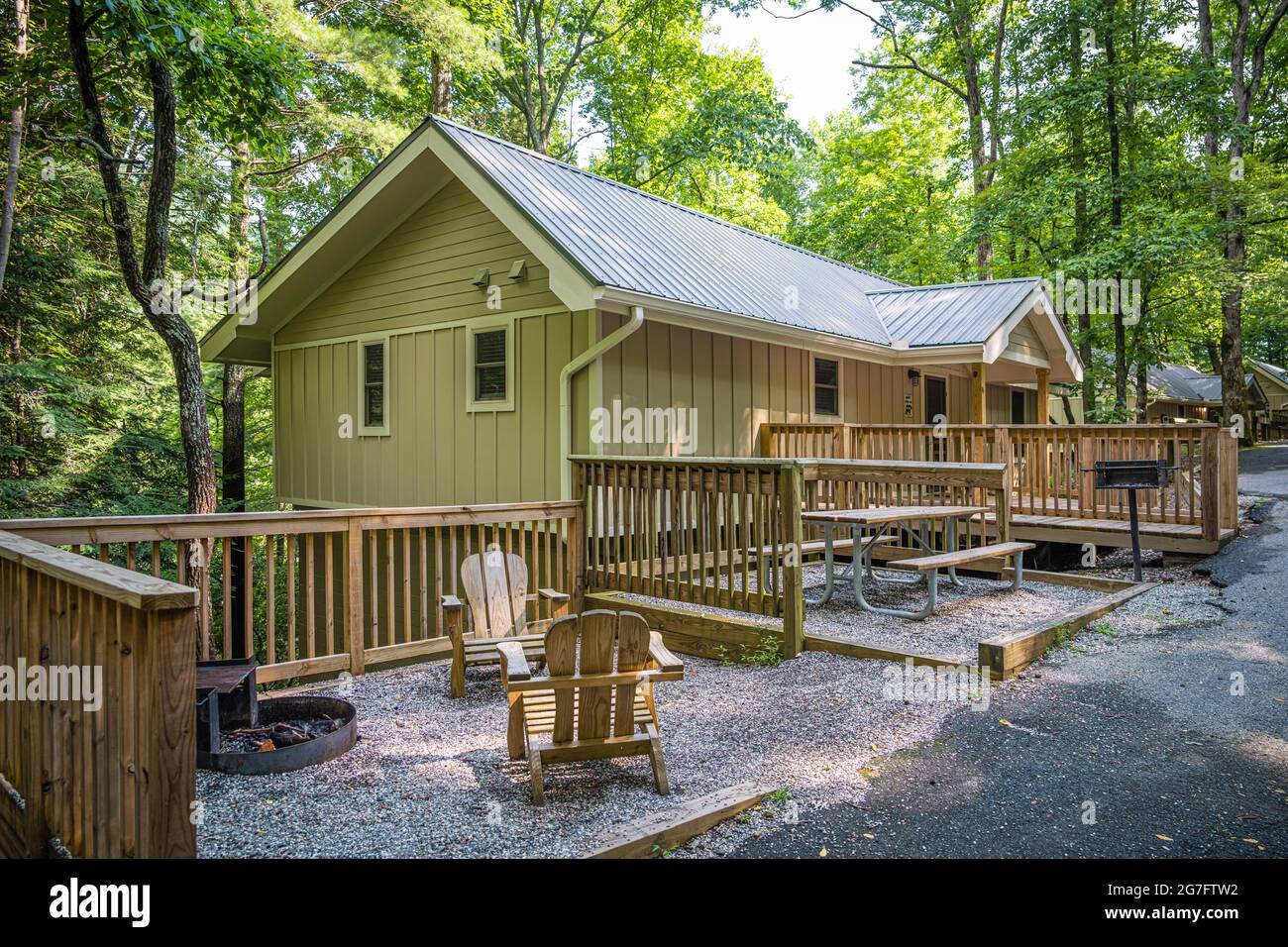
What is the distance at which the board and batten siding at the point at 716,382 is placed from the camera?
8.84 m

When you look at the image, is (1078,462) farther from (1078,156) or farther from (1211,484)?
(1078,156)

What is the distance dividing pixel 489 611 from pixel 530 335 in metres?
4.15

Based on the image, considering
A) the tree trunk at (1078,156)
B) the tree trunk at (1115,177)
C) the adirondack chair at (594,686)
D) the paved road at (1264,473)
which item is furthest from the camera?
the tree trunk at (1078,156)

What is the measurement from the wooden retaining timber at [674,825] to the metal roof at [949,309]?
32.0 ft

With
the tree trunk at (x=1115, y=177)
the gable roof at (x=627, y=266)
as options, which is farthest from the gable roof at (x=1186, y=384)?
the gable roof at (x=627, y=266)

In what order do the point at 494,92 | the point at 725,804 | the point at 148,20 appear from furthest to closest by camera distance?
1. the point at 494,92
2. the point at 148,20
3. the point at 725,804

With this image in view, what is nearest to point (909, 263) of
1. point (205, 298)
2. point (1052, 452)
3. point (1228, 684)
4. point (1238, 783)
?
point (1052, 452)

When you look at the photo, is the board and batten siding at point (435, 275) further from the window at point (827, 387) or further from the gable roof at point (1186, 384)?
the gable roof at point (1186, 384)

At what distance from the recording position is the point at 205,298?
52.3 feet

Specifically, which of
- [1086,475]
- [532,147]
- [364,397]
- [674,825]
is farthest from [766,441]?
[532,147]

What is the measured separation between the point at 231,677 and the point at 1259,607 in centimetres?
782

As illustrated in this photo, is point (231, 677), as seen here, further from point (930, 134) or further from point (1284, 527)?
point (930, 134)

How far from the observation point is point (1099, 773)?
363cm

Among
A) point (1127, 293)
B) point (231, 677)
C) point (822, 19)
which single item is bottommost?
point (231, 677)
